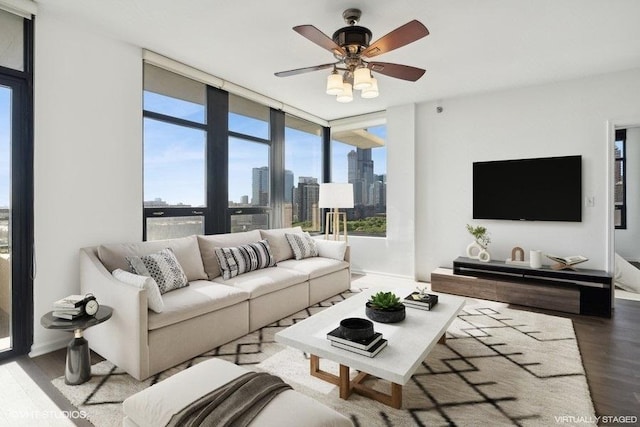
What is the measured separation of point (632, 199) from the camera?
579cm

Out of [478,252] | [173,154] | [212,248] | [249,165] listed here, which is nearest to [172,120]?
[173,154]

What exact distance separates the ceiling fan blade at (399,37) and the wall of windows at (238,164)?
87.9 inches

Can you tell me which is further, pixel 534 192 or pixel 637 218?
pixel 637 218

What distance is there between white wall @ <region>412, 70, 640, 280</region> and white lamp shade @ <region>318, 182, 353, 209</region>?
0.84 meters

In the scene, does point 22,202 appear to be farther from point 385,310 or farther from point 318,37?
point 385,310

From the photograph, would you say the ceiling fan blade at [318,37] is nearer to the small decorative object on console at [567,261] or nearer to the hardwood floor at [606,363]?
the hardwood floor at [606,363]

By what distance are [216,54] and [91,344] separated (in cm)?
277

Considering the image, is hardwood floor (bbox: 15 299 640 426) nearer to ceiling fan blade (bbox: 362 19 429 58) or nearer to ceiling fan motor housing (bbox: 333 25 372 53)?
ceiling fan blade (bbox: 362 19 429 58)

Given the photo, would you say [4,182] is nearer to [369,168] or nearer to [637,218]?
[369,168]

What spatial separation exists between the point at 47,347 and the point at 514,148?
525 centimetres

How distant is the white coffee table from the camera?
166 centimetres

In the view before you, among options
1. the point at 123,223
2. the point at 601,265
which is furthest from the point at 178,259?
the point at 601,265

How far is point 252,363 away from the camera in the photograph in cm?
238

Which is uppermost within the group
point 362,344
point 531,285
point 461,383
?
point 362,344
